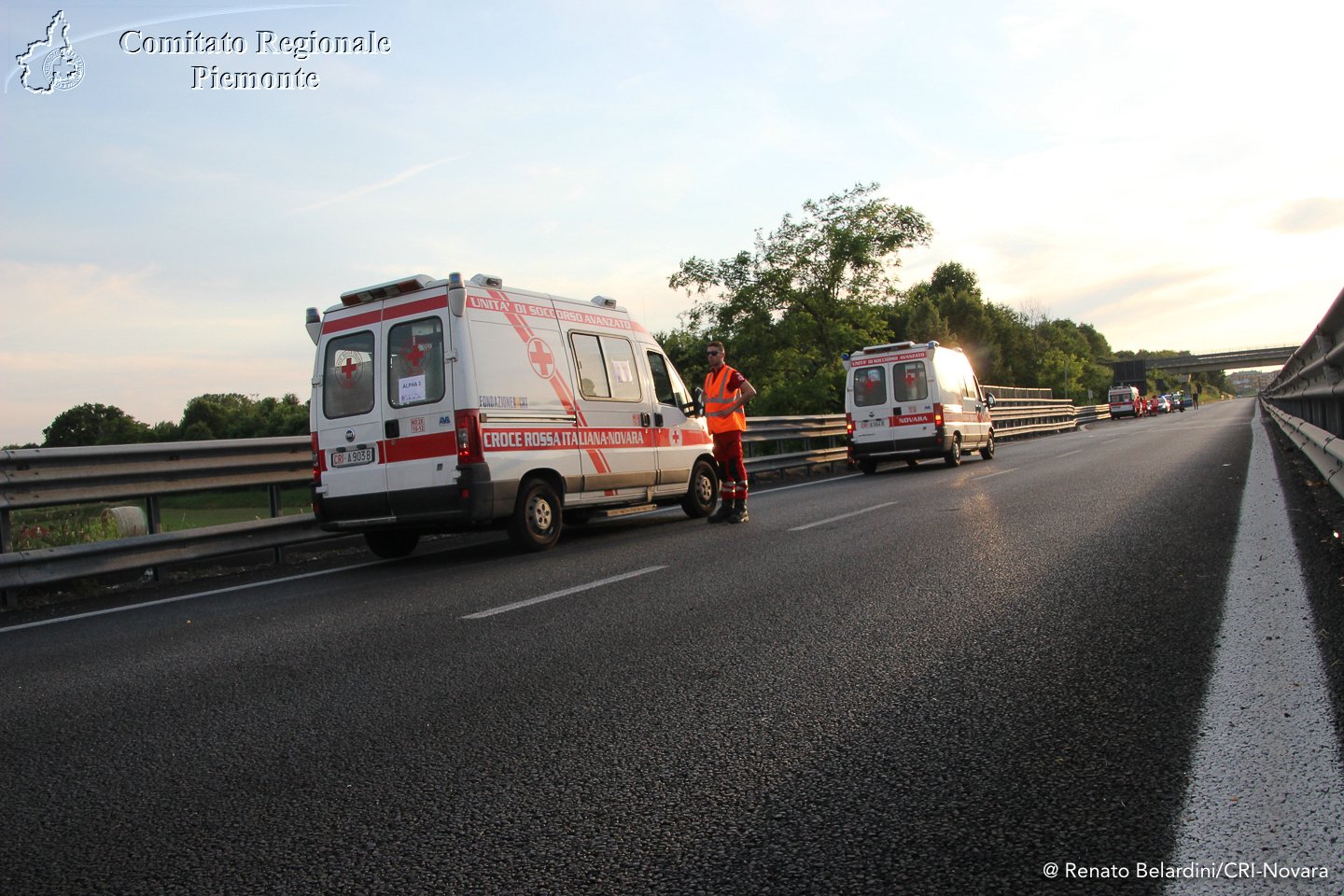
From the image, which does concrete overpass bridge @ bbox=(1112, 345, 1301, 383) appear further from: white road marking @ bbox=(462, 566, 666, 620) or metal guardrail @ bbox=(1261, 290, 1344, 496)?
white road marking @ bbox=(462, 566, 666, 620)

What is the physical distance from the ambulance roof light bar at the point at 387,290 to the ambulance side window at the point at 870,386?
1169cm

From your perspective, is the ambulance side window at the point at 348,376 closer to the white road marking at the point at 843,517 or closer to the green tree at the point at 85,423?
the white road marking at the point at 843,517

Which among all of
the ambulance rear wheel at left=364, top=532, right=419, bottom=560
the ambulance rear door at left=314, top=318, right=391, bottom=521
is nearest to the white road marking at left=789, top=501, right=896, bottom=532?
the ambulance rear wheel at left=364, top=532, right=419, bottom=560

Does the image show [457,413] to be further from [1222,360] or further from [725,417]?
[1222,360]

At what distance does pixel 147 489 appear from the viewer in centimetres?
848

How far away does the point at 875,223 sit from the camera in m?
44.3

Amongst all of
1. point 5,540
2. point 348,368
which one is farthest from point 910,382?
point 5,540

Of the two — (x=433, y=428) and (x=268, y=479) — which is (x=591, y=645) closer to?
(x=433, y=428)

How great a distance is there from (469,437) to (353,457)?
128 centimetres

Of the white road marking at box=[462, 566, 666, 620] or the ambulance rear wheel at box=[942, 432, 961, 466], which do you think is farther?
the ambulance rear wheel at box=[942, 432, 961, 466]

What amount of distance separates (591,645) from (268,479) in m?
6.03

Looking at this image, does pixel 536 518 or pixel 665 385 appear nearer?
pixel 536 518

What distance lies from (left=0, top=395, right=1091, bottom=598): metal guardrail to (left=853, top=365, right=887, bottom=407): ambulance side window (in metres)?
11.3

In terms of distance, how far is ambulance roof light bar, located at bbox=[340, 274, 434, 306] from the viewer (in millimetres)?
8477
